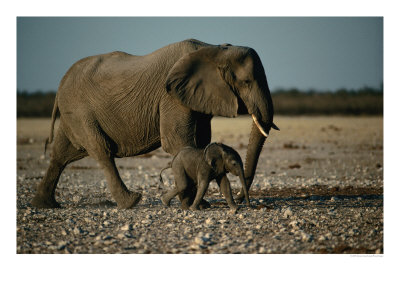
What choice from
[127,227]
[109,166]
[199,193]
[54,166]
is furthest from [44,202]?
[199,193]

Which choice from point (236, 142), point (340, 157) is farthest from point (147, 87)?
point (236, 142)

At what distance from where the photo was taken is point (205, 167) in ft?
30.3

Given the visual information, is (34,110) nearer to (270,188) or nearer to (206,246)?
(270,188)

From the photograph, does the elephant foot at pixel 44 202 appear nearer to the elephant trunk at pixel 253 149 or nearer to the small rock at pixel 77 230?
the small rock at pixel 77 230

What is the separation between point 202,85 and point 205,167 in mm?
1344

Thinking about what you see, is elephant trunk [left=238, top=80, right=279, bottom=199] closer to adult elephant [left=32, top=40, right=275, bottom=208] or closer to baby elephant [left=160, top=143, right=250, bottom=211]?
adult elephant [left=32, top=40, right=275, bottom=208]

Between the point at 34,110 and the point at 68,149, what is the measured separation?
16.0 m

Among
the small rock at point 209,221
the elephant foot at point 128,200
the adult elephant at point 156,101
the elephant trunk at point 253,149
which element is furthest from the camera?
the elephant foot at point 128,200

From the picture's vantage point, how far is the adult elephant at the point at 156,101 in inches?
376

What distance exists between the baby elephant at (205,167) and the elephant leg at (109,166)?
102 centimetres

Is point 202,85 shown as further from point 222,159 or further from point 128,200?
point 128,200

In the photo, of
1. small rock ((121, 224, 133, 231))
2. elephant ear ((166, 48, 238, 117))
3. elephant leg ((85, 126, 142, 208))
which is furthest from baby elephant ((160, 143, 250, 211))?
small rock ((121, 224, 133, 231))

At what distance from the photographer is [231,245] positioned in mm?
7723

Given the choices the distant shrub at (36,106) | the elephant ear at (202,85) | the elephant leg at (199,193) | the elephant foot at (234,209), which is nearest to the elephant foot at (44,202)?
the elephant leg at (199,193)
